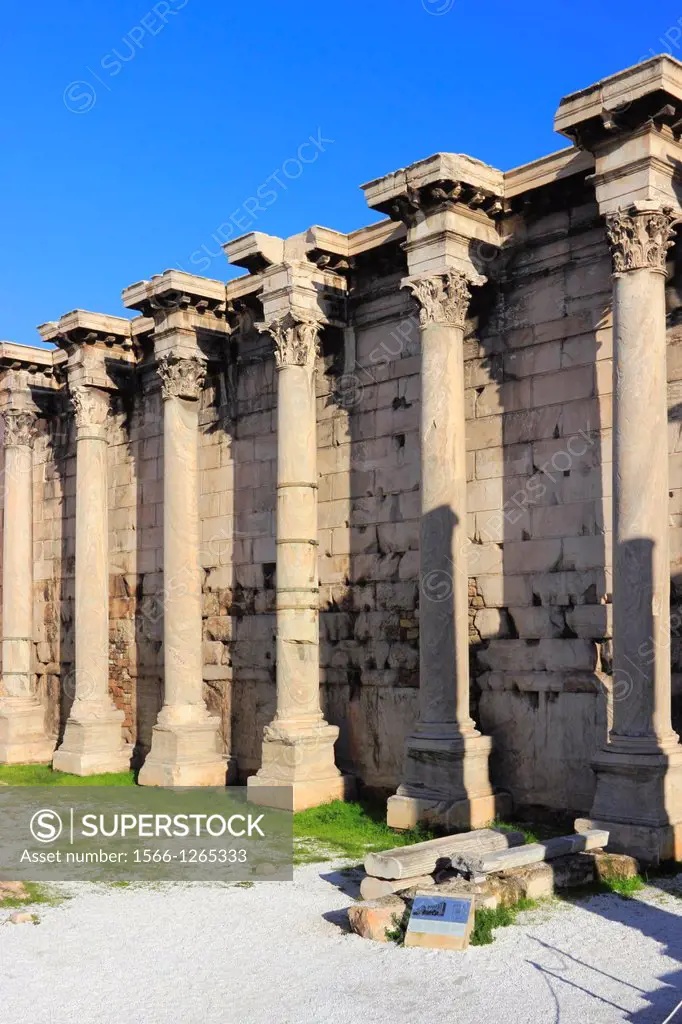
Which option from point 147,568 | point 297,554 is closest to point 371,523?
point 297,554

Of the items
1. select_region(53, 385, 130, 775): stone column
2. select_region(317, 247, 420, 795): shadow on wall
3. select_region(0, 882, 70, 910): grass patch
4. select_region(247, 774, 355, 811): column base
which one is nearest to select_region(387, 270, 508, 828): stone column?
select_region(317, 247, 420, 795): shadow on wall

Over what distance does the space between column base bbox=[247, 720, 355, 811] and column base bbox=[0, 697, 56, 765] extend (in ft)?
22.1

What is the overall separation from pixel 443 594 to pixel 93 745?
7462 millimetres

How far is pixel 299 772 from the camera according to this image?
43.4ft

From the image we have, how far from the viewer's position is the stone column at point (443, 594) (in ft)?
38.5

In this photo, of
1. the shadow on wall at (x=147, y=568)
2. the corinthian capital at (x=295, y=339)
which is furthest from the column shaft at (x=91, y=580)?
the corinthian capital at (x=295, y=339)

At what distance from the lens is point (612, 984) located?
706 centimetres

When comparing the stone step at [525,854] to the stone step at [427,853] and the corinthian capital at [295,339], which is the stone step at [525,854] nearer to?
the stone step at [427,853]

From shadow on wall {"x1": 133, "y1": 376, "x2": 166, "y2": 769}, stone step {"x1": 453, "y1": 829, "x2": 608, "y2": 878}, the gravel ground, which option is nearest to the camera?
the gravel ground

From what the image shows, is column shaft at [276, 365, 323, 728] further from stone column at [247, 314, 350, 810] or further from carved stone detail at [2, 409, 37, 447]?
carved stone detail at [2, 409, 37, 447]

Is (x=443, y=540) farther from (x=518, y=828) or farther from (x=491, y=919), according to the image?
(x=491, y=919)

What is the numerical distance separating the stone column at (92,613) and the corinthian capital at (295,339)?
15.8ft

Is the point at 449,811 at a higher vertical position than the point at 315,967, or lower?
higher

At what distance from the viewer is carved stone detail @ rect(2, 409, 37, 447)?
1962 cm
